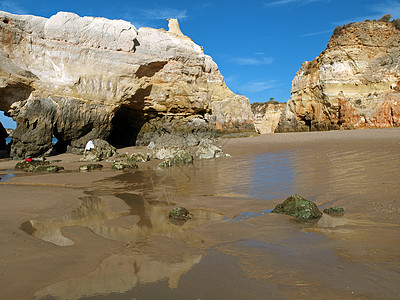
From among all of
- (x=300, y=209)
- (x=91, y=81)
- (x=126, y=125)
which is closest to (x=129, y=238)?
(x=300, y=209)

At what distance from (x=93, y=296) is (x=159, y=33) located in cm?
1849

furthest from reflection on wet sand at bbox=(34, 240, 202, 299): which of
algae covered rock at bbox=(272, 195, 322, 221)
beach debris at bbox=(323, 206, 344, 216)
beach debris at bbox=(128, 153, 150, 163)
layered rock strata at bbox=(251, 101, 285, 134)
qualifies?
layered rock strata at bbox=(251, 101, 285, 134)

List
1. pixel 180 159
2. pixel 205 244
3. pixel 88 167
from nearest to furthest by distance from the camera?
pixel 205 244, pixel 88 167, pixel 180 159

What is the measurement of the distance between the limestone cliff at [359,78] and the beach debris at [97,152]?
1750 centimetres

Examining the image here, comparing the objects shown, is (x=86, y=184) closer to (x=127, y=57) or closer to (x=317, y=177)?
(x=317, y=177)

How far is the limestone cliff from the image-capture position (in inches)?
803

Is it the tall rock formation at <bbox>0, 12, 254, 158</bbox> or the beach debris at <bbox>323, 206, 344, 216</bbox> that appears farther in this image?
the tall rock formation at <bbox>0, 12, 254, 158</bbox>

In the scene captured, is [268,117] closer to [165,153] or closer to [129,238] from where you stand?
[165,153]

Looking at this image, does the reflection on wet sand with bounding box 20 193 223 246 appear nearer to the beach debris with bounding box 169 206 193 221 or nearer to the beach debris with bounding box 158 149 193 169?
the beach debris with bounding box 169 206 193 221

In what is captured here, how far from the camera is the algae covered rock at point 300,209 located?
3.48 meters

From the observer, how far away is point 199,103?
61.3ft

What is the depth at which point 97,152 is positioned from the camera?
12.4m

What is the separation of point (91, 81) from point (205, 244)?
44.9 ft

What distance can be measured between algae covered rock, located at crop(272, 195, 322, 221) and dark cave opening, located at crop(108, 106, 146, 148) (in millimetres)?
15351
